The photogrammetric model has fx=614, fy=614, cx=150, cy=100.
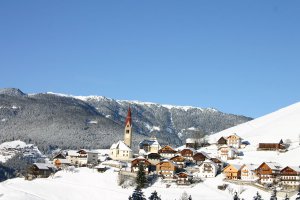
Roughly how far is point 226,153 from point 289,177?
84.3 feet

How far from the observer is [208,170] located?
5000 inches

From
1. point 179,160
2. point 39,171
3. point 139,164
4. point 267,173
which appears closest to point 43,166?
point 39,171

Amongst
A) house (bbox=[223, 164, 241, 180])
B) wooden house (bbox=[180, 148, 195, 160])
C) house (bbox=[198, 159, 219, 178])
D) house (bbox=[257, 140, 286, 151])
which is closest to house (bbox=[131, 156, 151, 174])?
house (bbox=[198, 159, 219, 178])

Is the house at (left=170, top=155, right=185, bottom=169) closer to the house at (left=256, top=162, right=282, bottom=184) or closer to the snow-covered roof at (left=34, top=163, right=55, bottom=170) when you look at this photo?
the house at (left=256, top=162, right=282, bottom=184)

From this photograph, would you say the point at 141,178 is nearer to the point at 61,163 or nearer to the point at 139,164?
the point at 139,164

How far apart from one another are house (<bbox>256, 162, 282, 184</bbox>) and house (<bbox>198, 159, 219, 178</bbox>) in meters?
9.39

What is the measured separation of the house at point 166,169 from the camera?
409ft

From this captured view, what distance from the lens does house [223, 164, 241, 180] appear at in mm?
123325

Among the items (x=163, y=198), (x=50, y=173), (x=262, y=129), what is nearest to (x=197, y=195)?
(x=163, y=198)

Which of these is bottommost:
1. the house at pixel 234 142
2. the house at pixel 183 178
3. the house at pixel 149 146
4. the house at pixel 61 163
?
the house at pixel 183 178

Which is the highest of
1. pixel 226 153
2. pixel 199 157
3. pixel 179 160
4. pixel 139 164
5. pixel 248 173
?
pixel 226 153

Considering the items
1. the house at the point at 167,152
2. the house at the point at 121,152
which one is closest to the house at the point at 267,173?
the house at the point at 167,152

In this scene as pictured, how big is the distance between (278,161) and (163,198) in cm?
3634

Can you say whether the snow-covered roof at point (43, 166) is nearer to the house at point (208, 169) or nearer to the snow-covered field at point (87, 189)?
the snow-covered field at point (87, 189)
